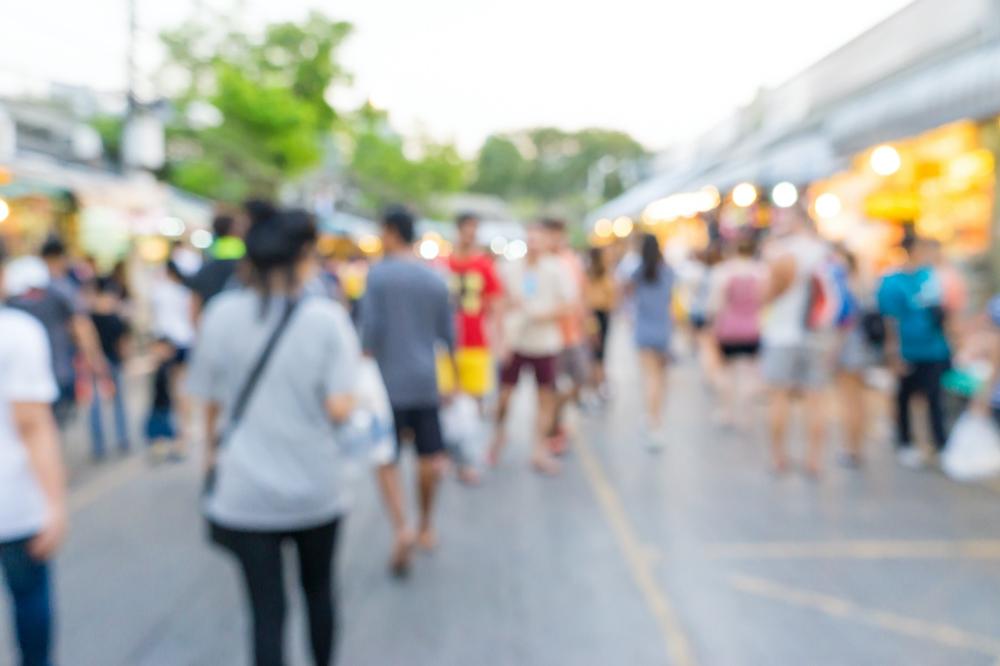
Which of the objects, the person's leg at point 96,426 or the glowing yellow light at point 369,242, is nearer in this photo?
the person's leg at point 96,426

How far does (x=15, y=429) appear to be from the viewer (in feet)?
8.54

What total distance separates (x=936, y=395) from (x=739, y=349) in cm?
191

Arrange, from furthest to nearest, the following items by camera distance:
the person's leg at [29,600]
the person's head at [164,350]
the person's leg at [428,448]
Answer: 1. the person's head at [164,350]
2. the person's leg at [428,448]
3. the person's leg at [29,600]

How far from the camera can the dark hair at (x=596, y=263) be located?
33.5 ft

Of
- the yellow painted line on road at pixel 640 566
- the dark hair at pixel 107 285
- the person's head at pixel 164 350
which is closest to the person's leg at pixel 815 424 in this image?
the yellow painted line on road at pixel 640 566

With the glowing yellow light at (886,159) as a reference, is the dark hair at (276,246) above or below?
below

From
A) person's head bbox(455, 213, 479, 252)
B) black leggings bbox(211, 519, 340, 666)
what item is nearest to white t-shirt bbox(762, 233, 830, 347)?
person's head bbox(455, 213, 479, 252)

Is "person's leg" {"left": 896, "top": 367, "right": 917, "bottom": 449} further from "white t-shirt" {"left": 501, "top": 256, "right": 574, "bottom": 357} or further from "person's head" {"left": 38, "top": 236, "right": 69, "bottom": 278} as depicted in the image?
"person's head" {"left": 38, "top": 236, "right": 69, "bottom": 278}

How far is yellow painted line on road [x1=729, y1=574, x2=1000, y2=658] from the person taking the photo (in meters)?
3.93

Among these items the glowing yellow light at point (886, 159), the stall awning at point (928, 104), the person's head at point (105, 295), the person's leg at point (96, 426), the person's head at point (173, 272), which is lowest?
the person's leg at point (96, 426)

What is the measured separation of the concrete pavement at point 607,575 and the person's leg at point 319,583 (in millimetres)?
749

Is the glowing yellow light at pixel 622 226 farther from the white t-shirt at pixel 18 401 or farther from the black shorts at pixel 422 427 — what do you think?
the white t-shirt at pixel 18 401

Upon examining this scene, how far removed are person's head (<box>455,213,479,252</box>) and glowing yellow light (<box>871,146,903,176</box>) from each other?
6.80 m

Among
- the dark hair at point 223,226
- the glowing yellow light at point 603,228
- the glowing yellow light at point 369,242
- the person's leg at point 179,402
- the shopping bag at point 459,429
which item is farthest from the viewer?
the glowing yellow light at point 603,228
